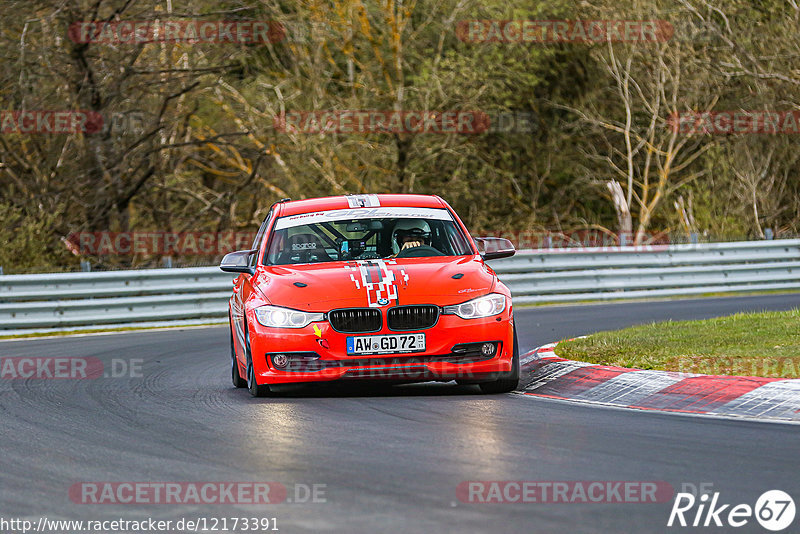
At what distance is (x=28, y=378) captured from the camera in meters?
12.6

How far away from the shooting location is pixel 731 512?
5648 millimetres

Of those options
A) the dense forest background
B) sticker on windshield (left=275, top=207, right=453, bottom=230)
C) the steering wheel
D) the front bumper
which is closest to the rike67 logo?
the front bumper

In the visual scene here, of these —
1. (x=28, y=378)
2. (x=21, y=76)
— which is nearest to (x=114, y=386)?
(x=28, y=378)

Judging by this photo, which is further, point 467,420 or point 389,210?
point 389,210

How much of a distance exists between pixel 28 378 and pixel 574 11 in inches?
1071

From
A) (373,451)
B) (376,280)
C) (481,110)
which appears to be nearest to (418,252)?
(376,280)

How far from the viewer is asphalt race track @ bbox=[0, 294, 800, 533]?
19.0 feet

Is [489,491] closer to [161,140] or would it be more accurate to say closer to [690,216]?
[161,140]

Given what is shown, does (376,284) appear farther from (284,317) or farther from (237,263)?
(237,263)

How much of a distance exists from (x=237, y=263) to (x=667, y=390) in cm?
402

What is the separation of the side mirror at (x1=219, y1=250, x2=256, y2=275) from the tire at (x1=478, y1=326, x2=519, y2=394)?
2385 mm

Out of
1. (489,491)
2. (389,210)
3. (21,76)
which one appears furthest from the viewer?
(21,76)

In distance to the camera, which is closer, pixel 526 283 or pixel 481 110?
pixel 526 283

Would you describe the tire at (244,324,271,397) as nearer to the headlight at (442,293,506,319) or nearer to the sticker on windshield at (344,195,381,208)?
the headlight at (442,293,506,319)
